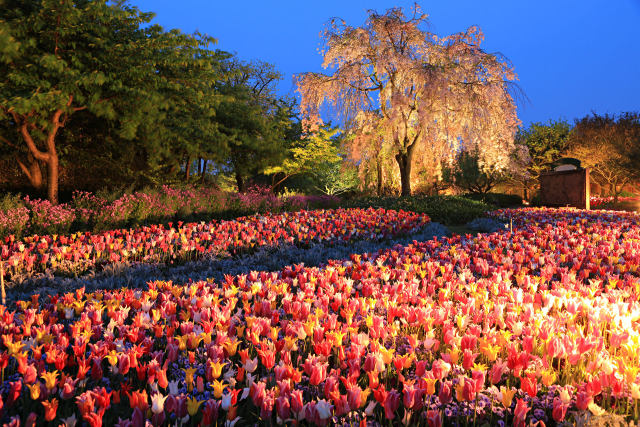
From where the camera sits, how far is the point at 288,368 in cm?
218

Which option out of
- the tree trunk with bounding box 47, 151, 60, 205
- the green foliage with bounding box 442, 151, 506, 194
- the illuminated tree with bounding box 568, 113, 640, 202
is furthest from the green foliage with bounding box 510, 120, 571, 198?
the tree trunk with bounding box 47, 151, 60, 205

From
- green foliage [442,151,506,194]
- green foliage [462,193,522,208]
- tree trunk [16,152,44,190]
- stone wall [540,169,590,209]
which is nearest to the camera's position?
tree trunk [16,152,44,190]

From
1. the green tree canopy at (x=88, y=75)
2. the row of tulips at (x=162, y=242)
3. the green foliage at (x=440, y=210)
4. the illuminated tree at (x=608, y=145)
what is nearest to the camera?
the row of tulips at (x=162, y=242)

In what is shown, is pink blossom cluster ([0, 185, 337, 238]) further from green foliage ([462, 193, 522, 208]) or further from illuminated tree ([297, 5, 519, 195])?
green foliage ([462, 193, 522, 208])

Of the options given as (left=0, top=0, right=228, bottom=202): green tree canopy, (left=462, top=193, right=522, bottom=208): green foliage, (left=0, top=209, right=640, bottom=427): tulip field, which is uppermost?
(left=0, top=0, right=228, bottom=202): green tree canopy

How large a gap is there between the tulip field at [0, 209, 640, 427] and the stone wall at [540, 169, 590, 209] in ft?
45.8

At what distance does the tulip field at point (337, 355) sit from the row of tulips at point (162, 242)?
7.98ft

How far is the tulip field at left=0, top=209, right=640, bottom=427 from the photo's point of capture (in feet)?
6.44

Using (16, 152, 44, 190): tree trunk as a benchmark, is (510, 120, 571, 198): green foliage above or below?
above

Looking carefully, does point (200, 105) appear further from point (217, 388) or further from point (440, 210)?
point (217, 388)

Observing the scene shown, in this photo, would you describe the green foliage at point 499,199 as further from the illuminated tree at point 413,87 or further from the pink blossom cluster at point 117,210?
the pink blossom cluster at point 117,210

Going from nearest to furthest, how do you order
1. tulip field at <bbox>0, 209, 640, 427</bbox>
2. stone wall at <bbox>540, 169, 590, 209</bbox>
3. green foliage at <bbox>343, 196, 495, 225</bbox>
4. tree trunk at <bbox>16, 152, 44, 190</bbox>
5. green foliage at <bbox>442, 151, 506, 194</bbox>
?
1. tulip field at <bbox>0, 209, 640, 427</bbox>
2. green foliage at <bbox>343, 196, 495, 225</bbox>
3. tree trunk at <bbox>16, 152, 44, 190</bbox>
4. stone wall at <bbox>540, 169, 590, 209</bbox>
5. green foliage at <bbox>442, 151, 506, 194</bbox>

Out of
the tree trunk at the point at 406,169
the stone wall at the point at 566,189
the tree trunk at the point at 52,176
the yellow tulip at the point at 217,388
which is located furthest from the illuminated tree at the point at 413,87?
the yellow tulip at the point at 217,388

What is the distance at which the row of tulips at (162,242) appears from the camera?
231 inches
